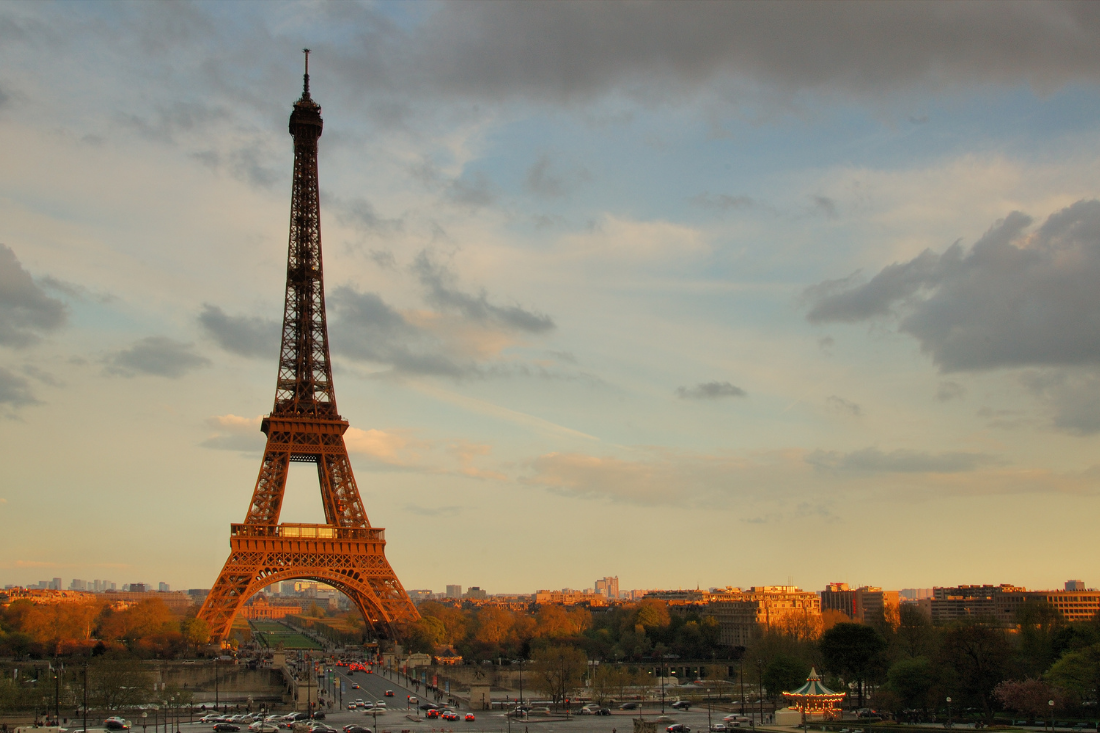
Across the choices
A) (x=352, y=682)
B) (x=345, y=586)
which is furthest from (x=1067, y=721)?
(x=345, y=586)

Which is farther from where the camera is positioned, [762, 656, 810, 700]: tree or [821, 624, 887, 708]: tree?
[762, 656, 810, 700]: tree

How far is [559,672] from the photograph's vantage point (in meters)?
84.8

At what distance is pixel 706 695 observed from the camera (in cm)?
9312

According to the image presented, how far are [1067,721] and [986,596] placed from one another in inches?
5453

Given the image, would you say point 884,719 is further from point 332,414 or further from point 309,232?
point 309,232

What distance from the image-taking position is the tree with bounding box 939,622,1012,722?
67.9 m

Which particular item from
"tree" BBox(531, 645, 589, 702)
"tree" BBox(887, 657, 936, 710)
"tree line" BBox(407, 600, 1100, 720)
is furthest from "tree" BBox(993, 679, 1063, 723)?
"tree" BBox(531, 645, 589, 702)

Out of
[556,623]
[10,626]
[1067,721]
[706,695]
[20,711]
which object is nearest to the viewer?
[1067,721]

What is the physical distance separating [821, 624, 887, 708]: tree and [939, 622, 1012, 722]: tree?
12115 mm

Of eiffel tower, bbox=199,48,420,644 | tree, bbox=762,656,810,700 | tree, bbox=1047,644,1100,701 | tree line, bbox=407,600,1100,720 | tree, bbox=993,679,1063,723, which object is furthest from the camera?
eiffel tower, bbox=199,48,420,644

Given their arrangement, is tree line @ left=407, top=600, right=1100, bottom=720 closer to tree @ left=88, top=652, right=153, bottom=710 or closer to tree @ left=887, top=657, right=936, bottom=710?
tree @ left=887, top=657, right=936, bottom=710

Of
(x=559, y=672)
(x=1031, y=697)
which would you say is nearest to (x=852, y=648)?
(x=1031, y=697)

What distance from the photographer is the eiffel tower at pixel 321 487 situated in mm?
100688

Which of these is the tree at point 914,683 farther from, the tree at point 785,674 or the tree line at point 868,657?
the tree at point 785,674
